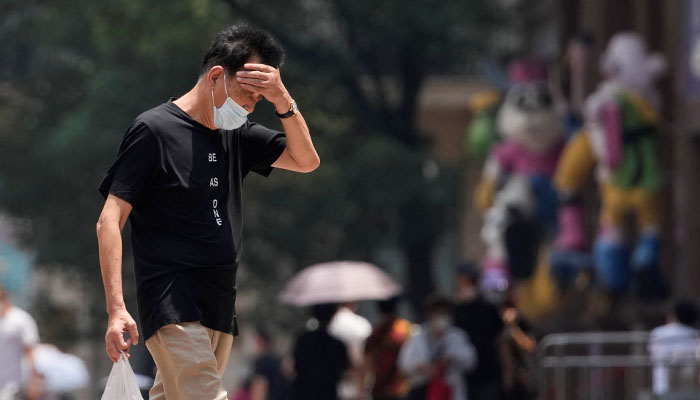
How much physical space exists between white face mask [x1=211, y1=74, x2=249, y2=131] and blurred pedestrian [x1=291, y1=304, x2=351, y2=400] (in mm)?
6220

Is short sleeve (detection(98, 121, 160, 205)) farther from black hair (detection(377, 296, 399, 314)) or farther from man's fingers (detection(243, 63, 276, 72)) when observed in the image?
black hair (detection(377, 296, 399, 314))

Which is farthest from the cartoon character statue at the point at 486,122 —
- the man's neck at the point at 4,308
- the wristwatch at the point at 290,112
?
the wristwatch at the point at 290,112

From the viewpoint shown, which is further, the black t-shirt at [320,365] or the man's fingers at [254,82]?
the black t-shirt at [320,365]

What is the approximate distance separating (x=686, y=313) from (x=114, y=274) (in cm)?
859

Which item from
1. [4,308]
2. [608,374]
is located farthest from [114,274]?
[608,374]

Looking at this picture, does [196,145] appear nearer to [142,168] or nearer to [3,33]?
[142,168]

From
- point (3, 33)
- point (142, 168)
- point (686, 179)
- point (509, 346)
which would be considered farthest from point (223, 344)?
point (3, 33)

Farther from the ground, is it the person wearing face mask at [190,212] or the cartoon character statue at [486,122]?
the cartoon character statue at [486,122]

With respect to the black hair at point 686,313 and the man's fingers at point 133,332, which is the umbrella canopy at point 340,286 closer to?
the black hair at point 686,313

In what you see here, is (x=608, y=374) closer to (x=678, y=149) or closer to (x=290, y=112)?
(x=678, y=149)

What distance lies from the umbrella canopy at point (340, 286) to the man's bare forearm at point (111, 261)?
→ 9.59 m

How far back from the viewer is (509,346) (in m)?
13.2

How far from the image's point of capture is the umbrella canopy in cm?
1538

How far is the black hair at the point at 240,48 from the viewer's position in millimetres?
5656
